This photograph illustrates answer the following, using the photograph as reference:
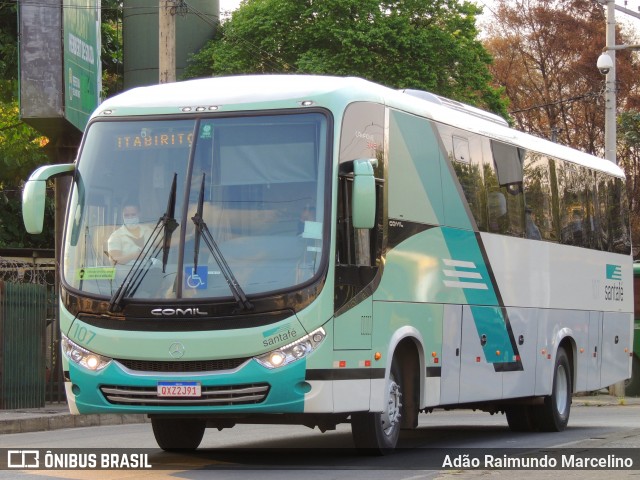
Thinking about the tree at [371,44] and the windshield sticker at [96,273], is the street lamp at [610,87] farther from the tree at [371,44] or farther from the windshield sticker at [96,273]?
the windshield sticker at [96,273]

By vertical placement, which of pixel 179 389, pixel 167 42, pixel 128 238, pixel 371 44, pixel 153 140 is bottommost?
pixel 179 389

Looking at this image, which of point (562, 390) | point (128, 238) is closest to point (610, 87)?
point (562, 390)

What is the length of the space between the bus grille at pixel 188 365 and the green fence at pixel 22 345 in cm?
898

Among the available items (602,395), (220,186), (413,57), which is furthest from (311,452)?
(413,57)

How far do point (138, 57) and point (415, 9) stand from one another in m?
10.2

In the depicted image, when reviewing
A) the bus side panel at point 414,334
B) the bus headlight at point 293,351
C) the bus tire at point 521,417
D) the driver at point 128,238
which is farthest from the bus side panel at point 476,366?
the driver at point 128,238

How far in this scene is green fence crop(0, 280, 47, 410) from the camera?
20.3 m

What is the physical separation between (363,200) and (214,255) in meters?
1.36

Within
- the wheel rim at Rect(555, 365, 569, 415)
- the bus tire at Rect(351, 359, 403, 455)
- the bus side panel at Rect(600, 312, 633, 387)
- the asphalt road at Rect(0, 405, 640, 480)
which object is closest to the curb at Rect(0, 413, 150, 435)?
the asphalt road at Rect(0, 405, 640, 480)

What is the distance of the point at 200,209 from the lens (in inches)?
472

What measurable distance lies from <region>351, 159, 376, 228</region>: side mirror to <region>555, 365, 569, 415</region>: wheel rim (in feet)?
22.5

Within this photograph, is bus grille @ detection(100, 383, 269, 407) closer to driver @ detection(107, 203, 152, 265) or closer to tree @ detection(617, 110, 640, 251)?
driver @ detection(107, 203, 152, 265)

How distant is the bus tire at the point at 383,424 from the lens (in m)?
12.8

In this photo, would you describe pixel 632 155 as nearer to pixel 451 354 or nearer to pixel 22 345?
pixel 22 345
